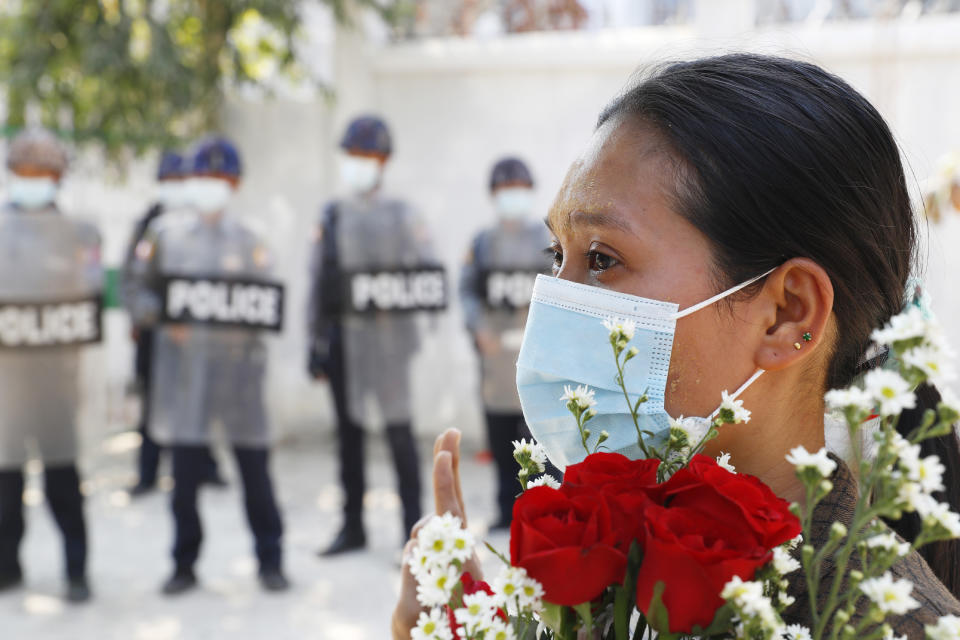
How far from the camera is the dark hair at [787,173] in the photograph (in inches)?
42.6

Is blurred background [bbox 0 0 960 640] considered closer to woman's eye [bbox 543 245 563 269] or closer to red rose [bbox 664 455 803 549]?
woman's eye [bbox 543 245 563 269]

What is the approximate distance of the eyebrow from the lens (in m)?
1.12

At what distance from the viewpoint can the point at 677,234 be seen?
1114mm

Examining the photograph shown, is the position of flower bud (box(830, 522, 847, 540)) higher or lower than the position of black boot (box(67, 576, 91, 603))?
higher

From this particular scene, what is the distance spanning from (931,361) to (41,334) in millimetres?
4307

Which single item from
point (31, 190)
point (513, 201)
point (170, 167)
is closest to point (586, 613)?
point (31, 190)

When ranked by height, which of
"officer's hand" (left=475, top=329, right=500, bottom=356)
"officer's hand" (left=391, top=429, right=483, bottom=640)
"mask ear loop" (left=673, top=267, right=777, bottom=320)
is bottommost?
"officer's hand" (left=475, top=329, right=500, bottom=356)

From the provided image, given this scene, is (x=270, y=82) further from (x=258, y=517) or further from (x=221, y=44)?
(x=258, y=517)

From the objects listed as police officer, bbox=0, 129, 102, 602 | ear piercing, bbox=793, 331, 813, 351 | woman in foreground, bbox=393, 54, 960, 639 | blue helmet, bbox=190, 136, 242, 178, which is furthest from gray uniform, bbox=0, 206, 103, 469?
ear piercing, bbox=793, 331, 813, 351

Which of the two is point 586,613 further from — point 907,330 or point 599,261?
point 599,261

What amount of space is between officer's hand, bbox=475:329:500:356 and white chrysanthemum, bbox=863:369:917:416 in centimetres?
471

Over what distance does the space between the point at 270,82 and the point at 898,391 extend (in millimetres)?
7460

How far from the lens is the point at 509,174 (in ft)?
18.1

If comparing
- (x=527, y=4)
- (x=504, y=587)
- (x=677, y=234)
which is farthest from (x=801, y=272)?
(x=527, y=4)
